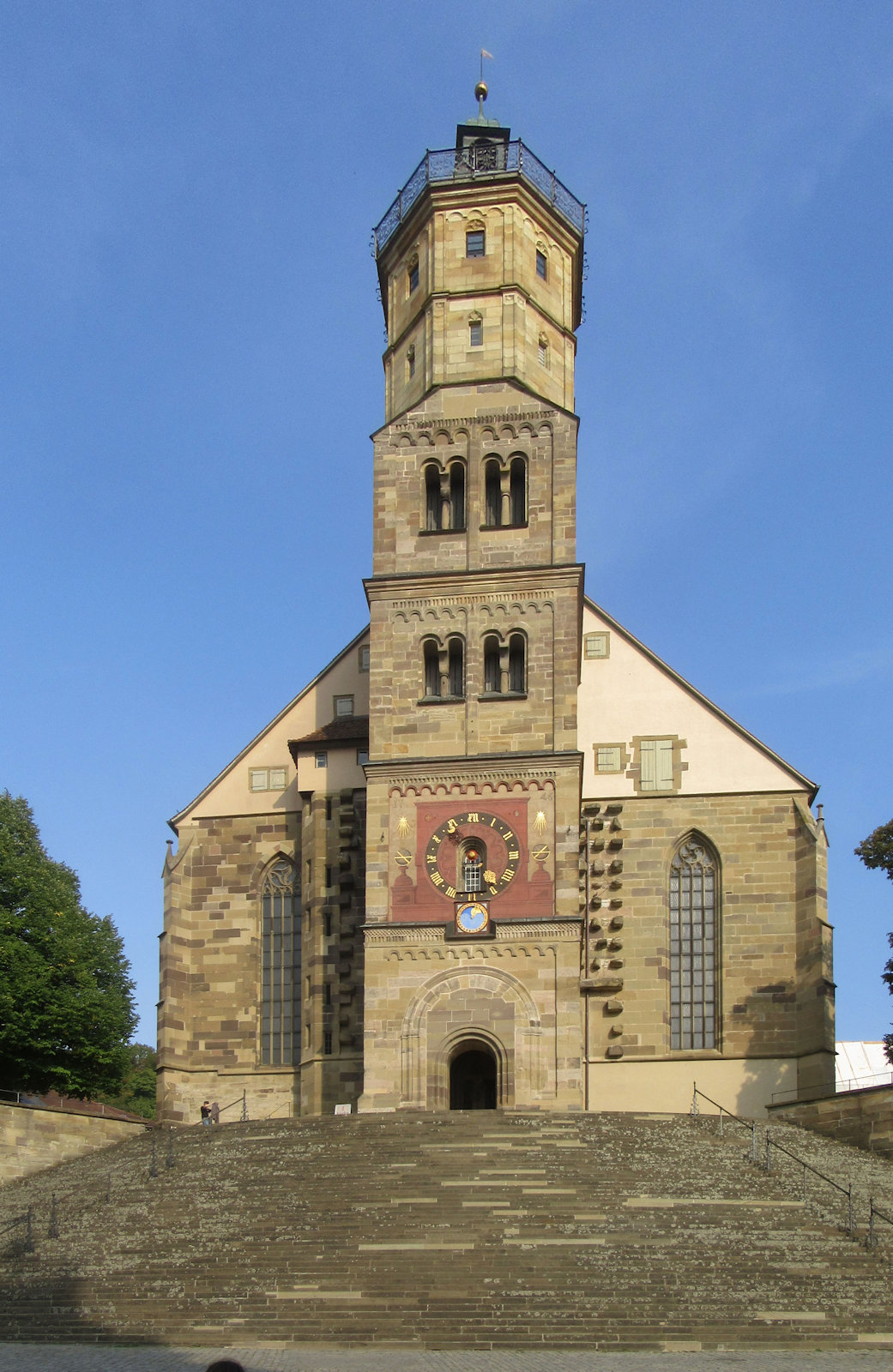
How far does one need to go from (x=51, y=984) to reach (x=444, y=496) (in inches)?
692

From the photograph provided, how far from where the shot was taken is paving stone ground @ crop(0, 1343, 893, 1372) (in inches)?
1222

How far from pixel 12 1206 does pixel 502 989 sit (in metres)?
12.8

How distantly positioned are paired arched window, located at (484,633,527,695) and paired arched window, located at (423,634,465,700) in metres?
0.67

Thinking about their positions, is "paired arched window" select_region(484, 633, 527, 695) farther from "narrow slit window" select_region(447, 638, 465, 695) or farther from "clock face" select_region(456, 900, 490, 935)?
"clock face" select_region(456, 900, 490, 935)

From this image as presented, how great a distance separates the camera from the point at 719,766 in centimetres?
5472

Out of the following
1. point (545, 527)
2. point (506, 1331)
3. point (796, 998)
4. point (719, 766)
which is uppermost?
point (545, 527)

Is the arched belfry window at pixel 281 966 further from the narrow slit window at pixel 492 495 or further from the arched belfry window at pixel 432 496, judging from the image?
the narrow slit window at pixel 492 495

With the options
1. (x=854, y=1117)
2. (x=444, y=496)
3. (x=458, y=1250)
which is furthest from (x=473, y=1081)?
(x=444, y=496)

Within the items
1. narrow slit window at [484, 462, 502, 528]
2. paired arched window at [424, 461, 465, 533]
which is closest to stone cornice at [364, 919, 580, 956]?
paired arched window at [424, 461, 465, 533]

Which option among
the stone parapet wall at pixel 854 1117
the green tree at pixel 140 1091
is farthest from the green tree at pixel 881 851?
the green tree at pixel 140 1091

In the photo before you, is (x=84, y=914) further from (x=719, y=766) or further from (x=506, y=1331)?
(x=506, y=1331)

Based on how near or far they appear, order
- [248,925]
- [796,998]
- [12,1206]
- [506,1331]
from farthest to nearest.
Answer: [248,925], [796,998], [12,1206], [506,1331]

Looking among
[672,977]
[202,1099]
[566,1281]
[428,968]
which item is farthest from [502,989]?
[566,1281]

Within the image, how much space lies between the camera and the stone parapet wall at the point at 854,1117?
45.3 metres
